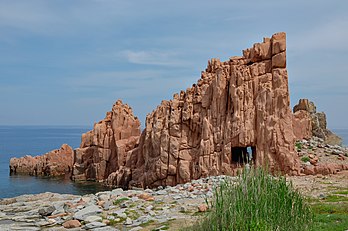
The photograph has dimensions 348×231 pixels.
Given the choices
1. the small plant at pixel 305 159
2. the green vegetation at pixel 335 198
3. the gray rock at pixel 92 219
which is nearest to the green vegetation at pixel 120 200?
the gray rock at pixel 92 219

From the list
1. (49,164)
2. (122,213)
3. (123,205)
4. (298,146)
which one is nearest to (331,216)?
(122,213)

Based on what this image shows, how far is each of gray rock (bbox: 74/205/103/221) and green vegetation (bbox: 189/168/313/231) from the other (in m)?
7.54

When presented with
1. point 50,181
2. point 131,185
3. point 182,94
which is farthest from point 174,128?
point 50,181

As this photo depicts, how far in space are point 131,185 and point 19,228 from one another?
26.0 meters

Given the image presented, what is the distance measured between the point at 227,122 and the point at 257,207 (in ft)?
76.7

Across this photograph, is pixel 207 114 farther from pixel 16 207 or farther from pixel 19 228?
pixel 19 228

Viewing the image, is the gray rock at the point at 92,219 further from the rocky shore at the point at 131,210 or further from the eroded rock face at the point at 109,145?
the eroded rock face at the point at 109,145

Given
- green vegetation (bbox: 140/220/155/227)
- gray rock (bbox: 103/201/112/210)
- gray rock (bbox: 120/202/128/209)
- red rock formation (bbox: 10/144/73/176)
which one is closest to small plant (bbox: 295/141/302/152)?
gray rock (bbox: 120/202/128/209)

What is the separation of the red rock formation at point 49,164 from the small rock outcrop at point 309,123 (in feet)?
117

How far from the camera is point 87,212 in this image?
2025 cm

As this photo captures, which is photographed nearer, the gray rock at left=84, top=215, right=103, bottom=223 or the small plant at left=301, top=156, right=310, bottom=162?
the gray rock at left=84, top=215, right=103, bottom=223

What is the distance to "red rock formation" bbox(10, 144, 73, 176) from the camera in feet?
211

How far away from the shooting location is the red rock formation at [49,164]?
64.4 meters

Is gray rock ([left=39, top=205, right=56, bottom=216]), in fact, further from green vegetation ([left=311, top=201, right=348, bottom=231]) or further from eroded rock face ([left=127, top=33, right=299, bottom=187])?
eroded rock face ([left=127, top=33, right=299, bottom=187])
